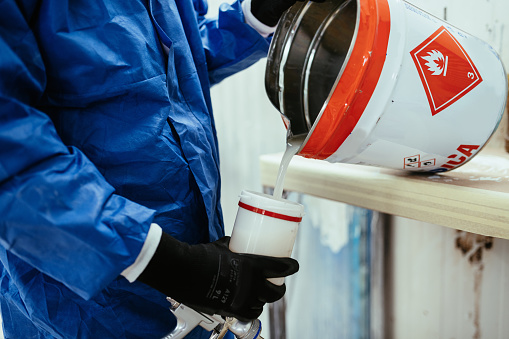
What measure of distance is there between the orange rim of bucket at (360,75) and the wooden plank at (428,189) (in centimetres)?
21

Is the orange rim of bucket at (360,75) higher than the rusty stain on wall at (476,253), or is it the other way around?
the orange rim of bucket at (360,75)

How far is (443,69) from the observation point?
0.64 meters

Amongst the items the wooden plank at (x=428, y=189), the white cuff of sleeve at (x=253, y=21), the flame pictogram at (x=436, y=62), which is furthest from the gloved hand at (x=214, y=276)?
the white cuff of sleeve at (x=253, y=21)

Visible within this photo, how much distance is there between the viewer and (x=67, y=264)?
50 cm

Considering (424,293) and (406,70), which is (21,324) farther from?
(424,293)

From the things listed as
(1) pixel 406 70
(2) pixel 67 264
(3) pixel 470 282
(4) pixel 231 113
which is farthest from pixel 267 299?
(4) pixel 231 113

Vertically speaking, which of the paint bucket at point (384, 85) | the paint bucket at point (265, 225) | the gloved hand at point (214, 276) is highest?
the paint bucket at point (384, 85)

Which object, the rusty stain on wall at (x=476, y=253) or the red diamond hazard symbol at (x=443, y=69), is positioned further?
the rusty stain on wall at (x=476, y=253)

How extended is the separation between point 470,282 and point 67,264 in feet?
3.16

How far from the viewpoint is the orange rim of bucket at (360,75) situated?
1.89 ft

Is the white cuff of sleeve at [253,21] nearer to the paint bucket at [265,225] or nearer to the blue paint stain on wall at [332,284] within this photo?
the paint bucket at [265,225]

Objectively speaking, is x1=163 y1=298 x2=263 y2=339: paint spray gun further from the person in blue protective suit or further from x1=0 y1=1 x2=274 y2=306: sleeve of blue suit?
x1=0 y1=1 x2=274 y2=306: sleeve of blue suit

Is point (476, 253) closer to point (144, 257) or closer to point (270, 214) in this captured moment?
point (270, 214)

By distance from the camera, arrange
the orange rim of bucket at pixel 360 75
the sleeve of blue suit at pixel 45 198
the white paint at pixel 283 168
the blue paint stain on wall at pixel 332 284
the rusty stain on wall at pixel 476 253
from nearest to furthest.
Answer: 1. the sleeve of blue suit at pixel 45 198
2. the orange rim of bucket at pixel 360 75
3. the white paint at pixel 283 168
4. the rusty stain on wall at pixel 476 253
5. the blue paint stain on wall at pixel 332 284
